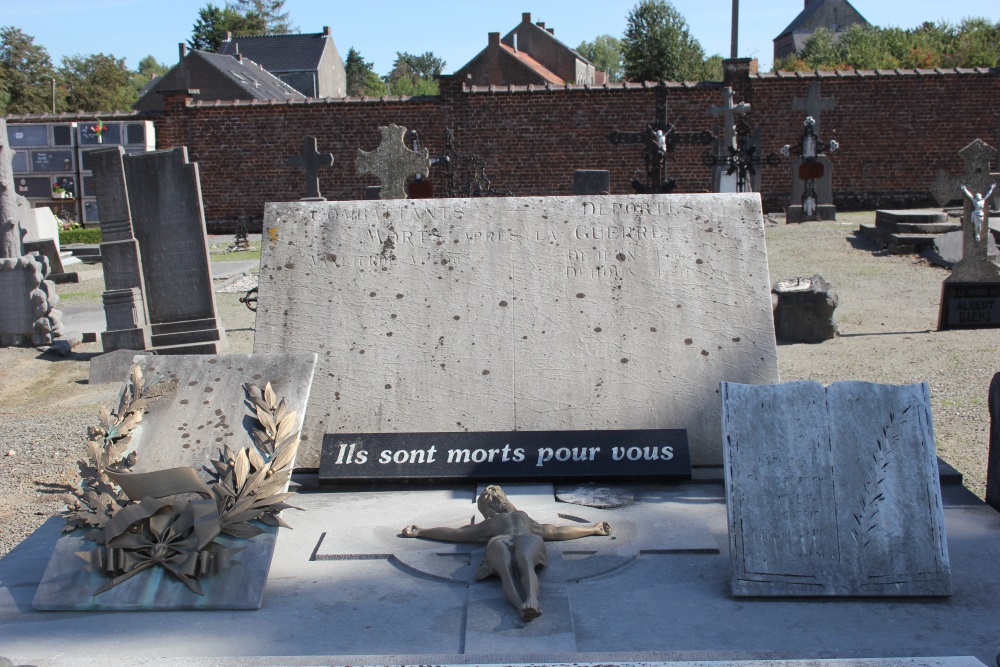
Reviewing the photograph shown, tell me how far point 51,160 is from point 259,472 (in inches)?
764

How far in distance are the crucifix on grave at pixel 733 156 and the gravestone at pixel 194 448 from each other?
10.9m

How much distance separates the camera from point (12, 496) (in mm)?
4848

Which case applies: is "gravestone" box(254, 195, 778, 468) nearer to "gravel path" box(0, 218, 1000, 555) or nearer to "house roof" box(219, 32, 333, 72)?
"gravel path" box(0, 218, 1000, 555)

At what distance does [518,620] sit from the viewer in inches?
111

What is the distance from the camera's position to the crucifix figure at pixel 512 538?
2930 millimetres

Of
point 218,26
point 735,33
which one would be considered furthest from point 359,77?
point 735,33

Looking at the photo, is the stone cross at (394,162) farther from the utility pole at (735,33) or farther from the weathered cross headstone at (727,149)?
the utility pole at (735,33)

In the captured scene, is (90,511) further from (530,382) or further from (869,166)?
(869,166)

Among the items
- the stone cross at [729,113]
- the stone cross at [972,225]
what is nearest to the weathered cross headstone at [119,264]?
the stone cross at [972,225]

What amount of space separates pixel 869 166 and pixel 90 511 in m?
18.7

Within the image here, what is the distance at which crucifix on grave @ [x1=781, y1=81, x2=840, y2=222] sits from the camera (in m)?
14.7

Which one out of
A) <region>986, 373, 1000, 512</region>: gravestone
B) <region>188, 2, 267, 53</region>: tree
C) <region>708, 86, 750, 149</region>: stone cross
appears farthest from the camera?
<region>188, 2, 267, 53</region>: tree

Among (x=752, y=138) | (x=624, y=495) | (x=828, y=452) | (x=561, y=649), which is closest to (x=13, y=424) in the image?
(x=624, y=495)

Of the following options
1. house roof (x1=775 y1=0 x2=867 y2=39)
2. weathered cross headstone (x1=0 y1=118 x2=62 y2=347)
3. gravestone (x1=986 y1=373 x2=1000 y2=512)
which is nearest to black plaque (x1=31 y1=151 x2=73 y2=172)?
weathered cross headstone (x1=0 y1=118 x2=62 y2=347)
